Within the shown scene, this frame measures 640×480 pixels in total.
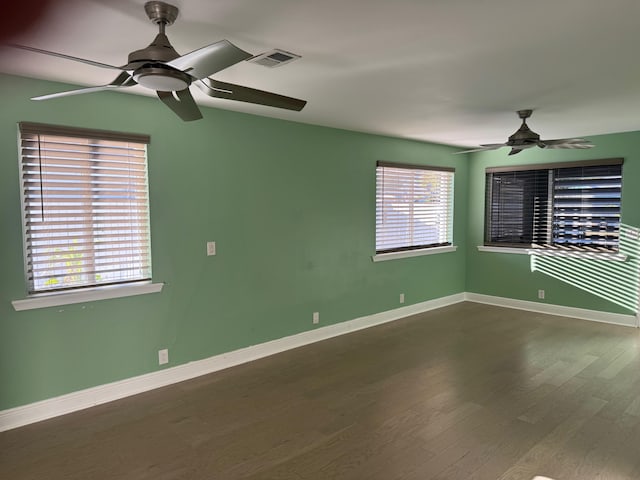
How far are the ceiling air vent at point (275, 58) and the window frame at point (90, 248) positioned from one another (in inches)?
52.7

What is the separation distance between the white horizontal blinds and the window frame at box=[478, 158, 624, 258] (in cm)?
4

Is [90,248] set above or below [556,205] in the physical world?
below

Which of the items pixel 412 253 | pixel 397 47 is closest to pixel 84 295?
pixel 397 47

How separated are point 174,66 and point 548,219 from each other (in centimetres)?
566

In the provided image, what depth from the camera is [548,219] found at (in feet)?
19.7

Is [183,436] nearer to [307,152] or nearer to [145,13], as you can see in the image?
[145,13]

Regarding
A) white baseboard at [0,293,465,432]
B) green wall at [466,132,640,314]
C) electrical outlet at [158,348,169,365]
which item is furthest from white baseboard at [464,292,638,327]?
electrical outlet at [158,348,169,365]

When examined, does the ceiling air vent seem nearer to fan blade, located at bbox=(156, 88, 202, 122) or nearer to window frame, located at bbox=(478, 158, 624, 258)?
fan blade, located at bbox=(156, 88, 202, 122)

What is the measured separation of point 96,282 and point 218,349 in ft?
3.99

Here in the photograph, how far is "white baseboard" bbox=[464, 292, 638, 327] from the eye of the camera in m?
5.37

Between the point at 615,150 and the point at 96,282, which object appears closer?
the point at 96,282

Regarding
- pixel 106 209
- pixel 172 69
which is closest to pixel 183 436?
pixel 106 209

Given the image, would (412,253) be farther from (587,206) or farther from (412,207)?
A: (587,206)

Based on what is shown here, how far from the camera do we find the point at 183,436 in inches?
110
